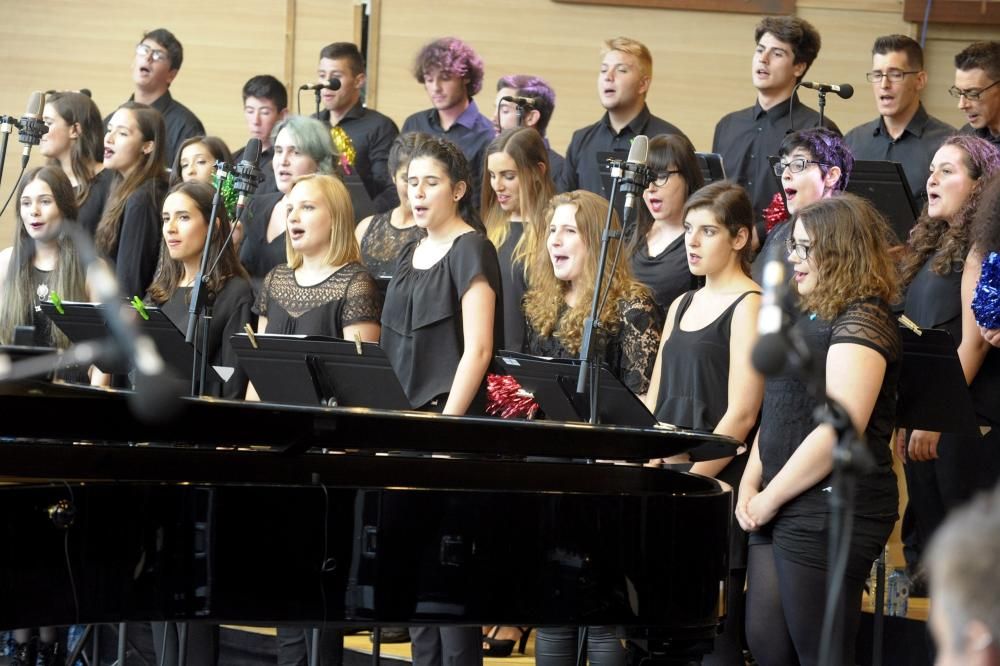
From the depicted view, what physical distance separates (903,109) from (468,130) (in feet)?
6.44

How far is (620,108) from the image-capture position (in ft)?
20.5

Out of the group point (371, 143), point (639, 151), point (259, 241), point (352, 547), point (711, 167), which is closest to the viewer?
point (352, 547)

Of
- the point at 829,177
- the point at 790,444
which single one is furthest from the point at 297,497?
the point at 829,177

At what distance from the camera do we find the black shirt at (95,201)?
6027mm

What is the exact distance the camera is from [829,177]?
4.67 meters

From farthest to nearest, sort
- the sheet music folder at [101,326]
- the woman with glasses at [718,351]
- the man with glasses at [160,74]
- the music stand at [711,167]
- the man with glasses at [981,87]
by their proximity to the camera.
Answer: the man with glasses at [160,74], the man with glasses at [981,87], the music stand at [711,167], the sheet music folder at [101,326], the woman with glasses at [718,351]

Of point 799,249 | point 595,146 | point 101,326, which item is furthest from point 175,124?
point 799,249

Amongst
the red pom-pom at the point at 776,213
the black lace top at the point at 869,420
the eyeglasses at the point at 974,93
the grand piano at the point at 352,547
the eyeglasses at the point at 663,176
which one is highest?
the eyeglasses at the point at 974,93

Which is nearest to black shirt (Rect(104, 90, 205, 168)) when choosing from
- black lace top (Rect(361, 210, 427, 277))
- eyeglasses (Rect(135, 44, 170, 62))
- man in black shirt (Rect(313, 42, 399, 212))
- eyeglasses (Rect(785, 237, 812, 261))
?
eyeglasses (Rect(135, 44, 170, 62))

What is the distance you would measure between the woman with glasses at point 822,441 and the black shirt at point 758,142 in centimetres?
235

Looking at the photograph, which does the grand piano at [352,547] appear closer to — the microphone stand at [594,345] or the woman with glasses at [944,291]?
the microphone stand at [594,345]

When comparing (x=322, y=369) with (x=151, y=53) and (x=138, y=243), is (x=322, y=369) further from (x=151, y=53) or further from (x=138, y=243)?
(x=151, y=53)

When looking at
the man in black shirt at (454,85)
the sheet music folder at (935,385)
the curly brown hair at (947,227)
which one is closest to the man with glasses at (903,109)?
the curly brown hair at (947,227)

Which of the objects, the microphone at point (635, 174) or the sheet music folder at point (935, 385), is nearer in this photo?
the sheet music folder at point (935, 385)
